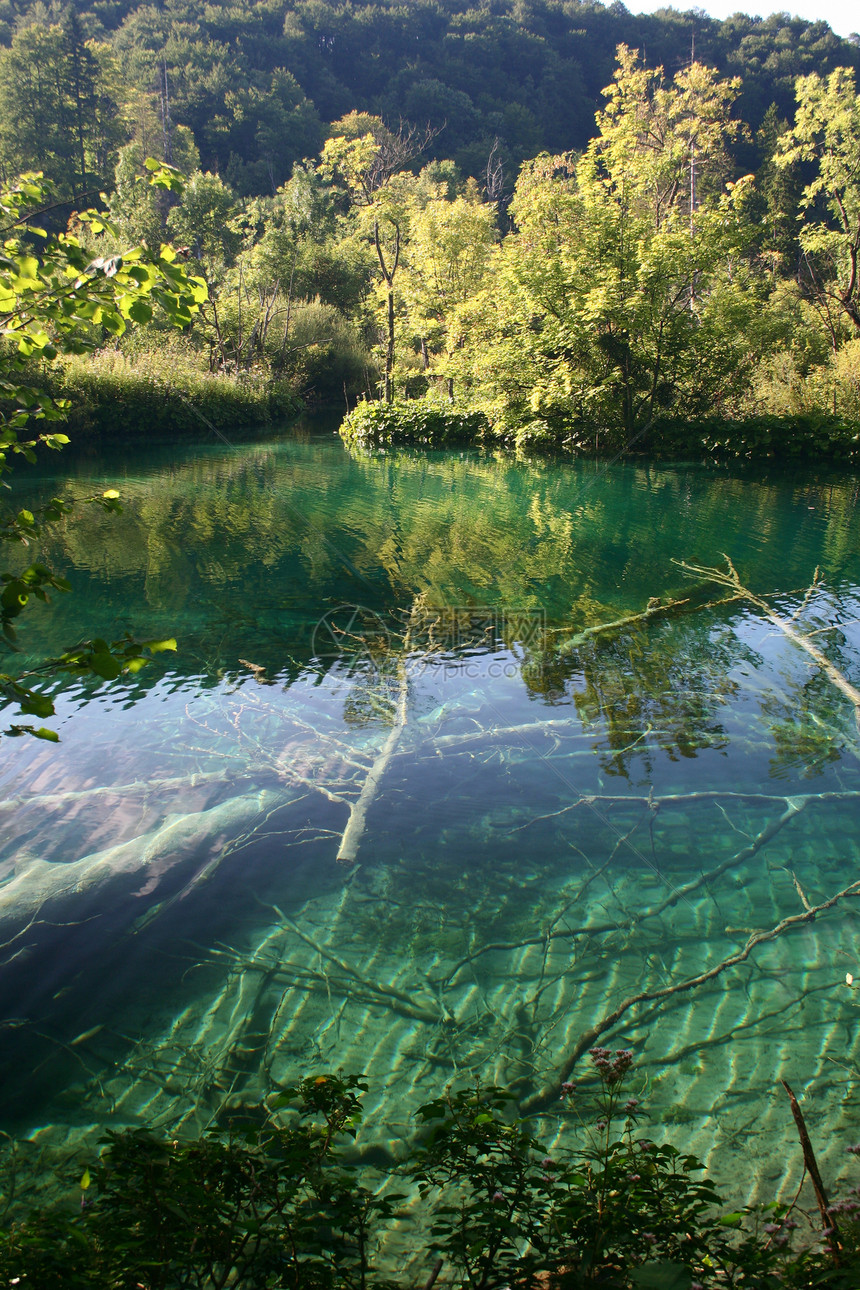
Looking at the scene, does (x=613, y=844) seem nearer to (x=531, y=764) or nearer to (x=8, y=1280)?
(x=531, y=764)

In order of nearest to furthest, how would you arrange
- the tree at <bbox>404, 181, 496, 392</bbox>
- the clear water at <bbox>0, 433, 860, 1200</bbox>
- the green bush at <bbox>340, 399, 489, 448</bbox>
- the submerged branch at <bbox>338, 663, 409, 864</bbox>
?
the clear water at <bbox>0, 433, 860, 1200</bbox> → the submerged branch at <bbox>338, 663, 409, 864</bbox> → the green bush at <bbox>340, 399, 489, 448</bbox> → the tree at <bbox>404, 181, 496, 392</bbox>

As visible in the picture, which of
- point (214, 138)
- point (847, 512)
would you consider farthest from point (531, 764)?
point (214, 138)

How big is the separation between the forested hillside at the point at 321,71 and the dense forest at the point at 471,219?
0.31 m

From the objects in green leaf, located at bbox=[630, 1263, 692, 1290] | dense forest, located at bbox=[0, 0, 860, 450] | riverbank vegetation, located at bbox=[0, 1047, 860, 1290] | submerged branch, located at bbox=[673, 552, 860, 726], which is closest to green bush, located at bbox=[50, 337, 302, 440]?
dense forest, located at bbox=[0, 0, 860, 450]

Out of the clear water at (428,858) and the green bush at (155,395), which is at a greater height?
the green bush at (155,395)

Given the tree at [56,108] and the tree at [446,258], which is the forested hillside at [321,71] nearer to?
the tree at [56,108]

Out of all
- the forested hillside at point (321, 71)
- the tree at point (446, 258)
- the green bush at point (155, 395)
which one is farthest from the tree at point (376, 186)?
the forested hillside at point (321, 71)

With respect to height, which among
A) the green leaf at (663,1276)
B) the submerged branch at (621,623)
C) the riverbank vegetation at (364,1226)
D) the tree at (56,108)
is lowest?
the submerged branch at (621,623)

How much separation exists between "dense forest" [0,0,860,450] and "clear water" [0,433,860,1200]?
3054 millimetres

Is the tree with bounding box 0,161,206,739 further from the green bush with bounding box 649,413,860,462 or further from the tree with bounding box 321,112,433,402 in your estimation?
the tree with bounding box 321,112,433,402

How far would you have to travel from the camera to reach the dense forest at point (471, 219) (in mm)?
Answer: 22547

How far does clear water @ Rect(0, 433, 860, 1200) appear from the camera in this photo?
3057 millimetres

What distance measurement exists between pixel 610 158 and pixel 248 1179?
26.7 meters

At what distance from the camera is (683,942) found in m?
3.79
